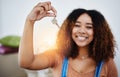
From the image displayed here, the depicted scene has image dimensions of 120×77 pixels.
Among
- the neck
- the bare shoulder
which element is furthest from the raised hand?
the bare shoulder

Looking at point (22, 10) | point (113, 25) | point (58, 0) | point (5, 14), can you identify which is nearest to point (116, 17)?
point (113, 25)

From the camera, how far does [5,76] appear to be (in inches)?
60.6

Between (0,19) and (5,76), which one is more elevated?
(0,19)

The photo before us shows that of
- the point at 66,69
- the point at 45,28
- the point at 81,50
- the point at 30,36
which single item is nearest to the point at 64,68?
the point at 66,69

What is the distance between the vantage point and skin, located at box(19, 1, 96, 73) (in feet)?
2.84

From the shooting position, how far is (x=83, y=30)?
1.00 metres

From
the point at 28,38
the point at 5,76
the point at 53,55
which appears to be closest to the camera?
the point at 28,38

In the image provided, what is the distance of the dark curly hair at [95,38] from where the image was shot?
1.03 m

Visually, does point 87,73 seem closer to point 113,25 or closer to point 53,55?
point 53,55

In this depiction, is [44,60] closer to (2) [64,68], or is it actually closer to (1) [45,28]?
(2) [64,68]

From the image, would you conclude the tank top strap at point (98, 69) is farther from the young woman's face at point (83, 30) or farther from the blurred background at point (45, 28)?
the blurred background at point (45, 28)

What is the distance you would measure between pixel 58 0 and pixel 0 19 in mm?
470

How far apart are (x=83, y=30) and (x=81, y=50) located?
12cm

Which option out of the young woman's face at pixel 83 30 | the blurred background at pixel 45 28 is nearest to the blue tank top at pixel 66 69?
the young woman's face at pixel 83 30
